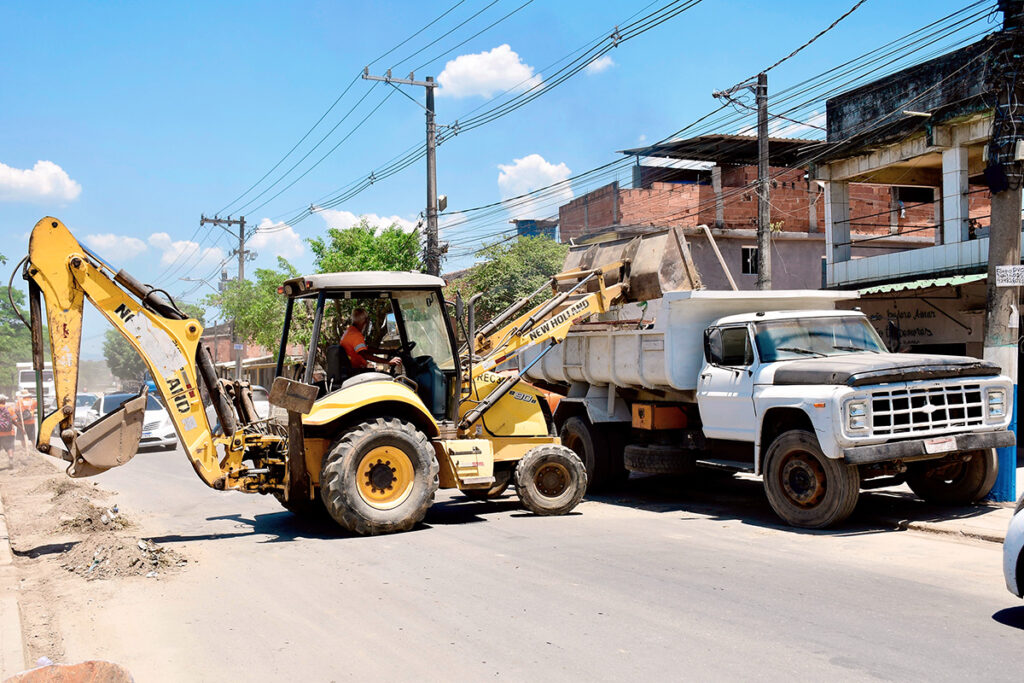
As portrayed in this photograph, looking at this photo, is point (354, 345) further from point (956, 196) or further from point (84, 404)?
point (84, 404)

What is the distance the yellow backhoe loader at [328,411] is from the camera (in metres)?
9.32

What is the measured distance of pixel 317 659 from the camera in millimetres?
5613

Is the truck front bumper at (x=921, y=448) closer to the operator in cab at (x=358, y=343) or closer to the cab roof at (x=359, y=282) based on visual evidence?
the cab roof at (x=359, y=282)

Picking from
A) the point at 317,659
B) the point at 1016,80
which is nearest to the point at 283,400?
the point at 317,659

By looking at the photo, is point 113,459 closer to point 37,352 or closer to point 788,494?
point 37,352

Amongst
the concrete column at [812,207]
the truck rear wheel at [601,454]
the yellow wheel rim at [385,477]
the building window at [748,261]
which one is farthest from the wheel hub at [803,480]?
the concrete column at [812,207]

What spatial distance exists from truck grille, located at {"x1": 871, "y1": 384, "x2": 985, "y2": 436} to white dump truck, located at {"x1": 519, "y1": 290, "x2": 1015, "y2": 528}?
15 mm

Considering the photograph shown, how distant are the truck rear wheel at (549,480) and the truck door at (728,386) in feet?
5.89

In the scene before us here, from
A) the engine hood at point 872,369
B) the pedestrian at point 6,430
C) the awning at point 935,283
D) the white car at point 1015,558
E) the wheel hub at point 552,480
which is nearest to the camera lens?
the white car at point 1015,558

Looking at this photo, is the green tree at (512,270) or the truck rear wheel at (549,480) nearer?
the truck rear wheel at (549,480)

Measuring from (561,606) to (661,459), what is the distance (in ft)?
19.2

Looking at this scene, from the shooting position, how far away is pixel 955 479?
10.8m

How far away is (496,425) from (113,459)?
443 cm

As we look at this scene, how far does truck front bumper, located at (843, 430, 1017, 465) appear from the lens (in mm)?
9211
